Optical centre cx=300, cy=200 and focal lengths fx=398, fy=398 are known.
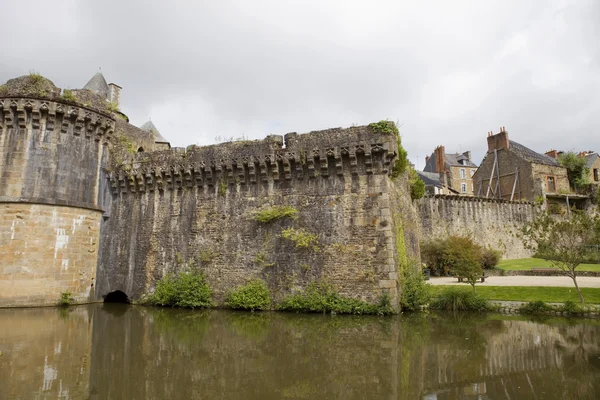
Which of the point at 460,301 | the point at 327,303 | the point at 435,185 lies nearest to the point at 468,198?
the point at 435,185

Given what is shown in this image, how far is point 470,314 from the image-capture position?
1380cm

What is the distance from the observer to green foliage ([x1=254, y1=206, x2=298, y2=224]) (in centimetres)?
1494

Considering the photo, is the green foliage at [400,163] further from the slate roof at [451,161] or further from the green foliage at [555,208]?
the slate roof at [451,161]

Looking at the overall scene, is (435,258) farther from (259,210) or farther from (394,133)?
(259,210)

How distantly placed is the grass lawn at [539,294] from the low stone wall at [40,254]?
14.7m

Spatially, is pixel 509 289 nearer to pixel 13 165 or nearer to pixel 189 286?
pixel 189 286

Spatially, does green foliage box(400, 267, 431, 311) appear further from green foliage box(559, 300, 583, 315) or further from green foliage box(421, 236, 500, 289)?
green foliage box(421, 236, 500, 289)

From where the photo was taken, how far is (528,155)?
130 feet

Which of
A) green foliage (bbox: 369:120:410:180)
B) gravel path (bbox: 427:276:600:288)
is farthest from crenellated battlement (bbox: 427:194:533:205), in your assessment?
green foliage (bbox: 369:120:410:180)

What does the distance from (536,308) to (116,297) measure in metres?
17.7

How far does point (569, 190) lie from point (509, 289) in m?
29.5

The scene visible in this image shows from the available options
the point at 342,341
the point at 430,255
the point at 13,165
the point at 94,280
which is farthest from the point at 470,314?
the point at 13,165

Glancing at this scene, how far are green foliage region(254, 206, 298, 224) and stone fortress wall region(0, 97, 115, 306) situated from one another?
8.15 m

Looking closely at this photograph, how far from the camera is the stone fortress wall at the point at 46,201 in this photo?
15586 mm
